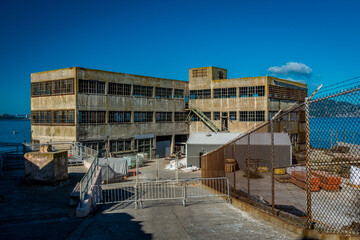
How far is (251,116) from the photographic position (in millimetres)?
39031

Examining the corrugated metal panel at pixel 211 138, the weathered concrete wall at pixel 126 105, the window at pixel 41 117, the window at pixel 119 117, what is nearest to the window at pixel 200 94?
the weathered concrete wall at pixel 126 105

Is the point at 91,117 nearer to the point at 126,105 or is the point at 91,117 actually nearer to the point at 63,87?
the point at 63,87

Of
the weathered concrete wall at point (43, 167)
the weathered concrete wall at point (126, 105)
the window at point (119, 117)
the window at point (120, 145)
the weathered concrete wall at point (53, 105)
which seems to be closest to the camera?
the weathered concrete wall at point (43, 167)

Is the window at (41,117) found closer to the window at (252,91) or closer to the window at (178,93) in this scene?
the window at (178,93)

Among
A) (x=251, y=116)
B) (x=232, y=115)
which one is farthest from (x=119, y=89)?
(x=251, y=116)

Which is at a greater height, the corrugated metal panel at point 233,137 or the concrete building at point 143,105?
the concrete building at point 143,105

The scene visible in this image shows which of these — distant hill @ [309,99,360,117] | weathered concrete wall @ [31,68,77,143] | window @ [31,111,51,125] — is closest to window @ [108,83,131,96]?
weathered concrete wall @ [31,68,77,143]

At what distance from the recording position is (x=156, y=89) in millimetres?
40031

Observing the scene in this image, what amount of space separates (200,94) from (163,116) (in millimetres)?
7078

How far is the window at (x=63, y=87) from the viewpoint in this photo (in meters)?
31.3

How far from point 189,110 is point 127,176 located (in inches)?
755

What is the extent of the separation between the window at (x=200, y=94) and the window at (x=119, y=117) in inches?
461

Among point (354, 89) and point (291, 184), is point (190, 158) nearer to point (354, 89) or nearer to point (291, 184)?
point (291, 184)

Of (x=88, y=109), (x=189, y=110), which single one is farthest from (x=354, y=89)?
(x=189, y=110)
